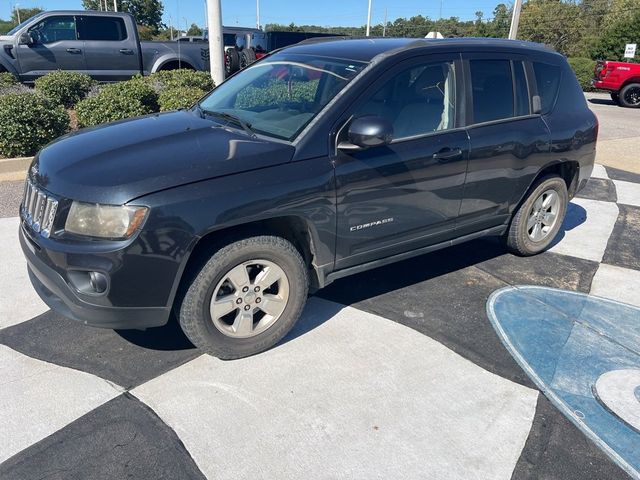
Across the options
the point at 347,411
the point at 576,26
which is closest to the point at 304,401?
the point at 347,411

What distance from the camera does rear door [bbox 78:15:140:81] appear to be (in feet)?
35.4

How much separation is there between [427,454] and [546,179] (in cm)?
302

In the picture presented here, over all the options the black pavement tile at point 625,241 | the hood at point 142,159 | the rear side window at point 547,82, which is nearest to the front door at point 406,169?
the hood at point 142,159

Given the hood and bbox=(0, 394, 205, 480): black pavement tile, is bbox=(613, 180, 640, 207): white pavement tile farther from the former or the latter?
bbox=(0, 394, 205, 480): black pavement tile

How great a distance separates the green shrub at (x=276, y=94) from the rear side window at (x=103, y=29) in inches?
331

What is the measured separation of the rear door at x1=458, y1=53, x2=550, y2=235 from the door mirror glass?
1.05 m

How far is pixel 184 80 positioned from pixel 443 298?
6.57 m

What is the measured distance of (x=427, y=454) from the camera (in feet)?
8.33

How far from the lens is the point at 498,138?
4.05m

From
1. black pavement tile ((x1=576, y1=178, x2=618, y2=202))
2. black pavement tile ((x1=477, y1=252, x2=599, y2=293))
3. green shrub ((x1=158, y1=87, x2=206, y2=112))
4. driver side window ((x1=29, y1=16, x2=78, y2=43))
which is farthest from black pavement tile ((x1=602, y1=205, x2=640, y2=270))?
driver side window ((x1=29, y1=16, x2=78, y2=43))

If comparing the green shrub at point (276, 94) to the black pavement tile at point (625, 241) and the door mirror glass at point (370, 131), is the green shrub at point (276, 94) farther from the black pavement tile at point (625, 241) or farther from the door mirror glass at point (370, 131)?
the black pavement tile at point (625, 241)

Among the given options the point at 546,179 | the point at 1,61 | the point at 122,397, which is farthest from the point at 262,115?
the point at 1,61

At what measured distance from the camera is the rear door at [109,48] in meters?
10.8

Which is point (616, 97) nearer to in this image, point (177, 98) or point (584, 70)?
point (584, 70)
